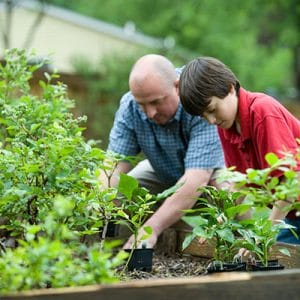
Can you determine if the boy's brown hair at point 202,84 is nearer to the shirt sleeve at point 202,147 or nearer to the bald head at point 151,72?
the bald head at point 151,72

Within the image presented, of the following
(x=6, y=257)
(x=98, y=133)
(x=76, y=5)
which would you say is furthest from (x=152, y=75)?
(x=76, y=5)

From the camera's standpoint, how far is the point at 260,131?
14.5ft

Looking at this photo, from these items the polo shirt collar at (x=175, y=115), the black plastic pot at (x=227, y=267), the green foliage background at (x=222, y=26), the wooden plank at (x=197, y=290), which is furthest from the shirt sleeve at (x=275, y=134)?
the green foliage background at (x=222, y=26)

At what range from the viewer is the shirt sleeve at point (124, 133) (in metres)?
5.76

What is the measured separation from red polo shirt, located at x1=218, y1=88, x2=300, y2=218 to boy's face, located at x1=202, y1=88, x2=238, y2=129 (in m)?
0.04

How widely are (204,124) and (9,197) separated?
91.0 inches

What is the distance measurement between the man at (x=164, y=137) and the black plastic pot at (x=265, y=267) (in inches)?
49.3

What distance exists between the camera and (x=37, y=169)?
3.36 meters

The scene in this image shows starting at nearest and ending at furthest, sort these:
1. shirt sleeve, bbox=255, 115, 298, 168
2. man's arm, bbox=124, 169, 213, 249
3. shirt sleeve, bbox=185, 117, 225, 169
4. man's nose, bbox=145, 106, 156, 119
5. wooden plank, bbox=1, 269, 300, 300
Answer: wooden plank, bbox=1, 269, 300, 300 < shirt sleeve, bbox=255, 115, 298, 168 < man's arm, bbox=124, 169, 213, 249 < man's nose, bbox=145, 106, 156, 119 < shirt sleeve, bbox=185, 117, 225, 169

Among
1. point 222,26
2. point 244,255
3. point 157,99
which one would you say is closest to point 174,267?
point 244,255

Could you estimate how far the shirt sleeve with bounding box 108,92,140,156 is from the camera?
5762 mm

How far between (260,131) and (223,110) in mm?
223

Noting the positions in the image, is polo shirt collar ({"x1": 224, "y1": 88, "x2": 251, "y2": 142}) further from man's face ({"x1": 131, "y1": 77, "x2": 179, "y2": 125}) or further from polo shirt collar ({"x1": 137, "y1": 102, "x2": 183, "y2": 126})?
polo shirt collar ({"x1": 137, "y1": 102, "x2": 183, "y2": 126})

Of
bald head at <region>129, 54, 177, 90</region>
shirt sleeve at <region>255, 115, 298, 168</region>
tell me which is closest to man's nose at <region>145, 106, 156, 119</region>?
bald head at <region>129, 54, 177, 90</region>
